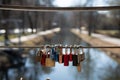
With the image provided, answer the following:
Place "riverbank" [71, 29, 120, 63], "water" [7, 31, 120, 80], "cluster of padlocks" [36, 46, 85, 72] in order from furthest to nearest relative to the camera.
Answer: "riverbank" [71, 29, 120, 63]
"water" [7, 31, 120, 80]
"cluster of padlocks" [36, 46, 85, 72]

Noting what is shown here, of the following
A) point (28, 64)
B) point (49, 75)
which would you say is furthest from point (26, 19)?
point (49, 75)

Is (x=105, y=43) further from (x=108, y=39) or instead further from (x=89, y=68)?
(x=89, y=68)

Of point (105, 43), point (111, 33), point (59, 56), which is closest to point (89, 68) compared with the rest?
point (105, 43)

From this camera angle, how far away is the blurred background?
70.3 inches

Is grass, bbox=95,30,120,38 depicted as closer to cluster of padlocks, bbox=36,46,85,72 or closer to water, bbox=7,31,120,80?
water, bbox=7,31,120,80

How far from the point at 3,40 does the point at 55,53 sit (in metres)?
1.00

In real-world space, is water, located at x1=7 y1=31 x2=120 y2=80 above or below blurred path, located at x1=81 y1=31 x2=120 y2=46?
below

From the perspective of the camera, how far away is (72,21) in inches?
72.7

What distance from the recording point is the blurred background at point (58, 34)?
1.79 metres

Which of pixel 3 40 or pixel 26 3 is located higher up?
pixel 26 3

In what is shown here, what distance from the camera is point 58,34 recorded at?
1749 mm

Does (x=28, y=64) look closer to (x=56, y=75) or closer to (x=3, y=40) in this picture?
(x=3, y=40)

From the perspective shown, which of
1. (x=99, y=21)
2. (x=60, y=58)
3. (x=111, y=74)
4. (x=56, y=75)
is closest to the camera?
(x=60, y=58)

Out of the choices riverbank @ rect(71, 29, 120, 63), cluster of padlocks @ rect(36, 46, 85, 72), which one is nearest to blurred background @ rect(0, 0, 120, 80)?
riverbank @ rect(71, 29, 120, 63)
